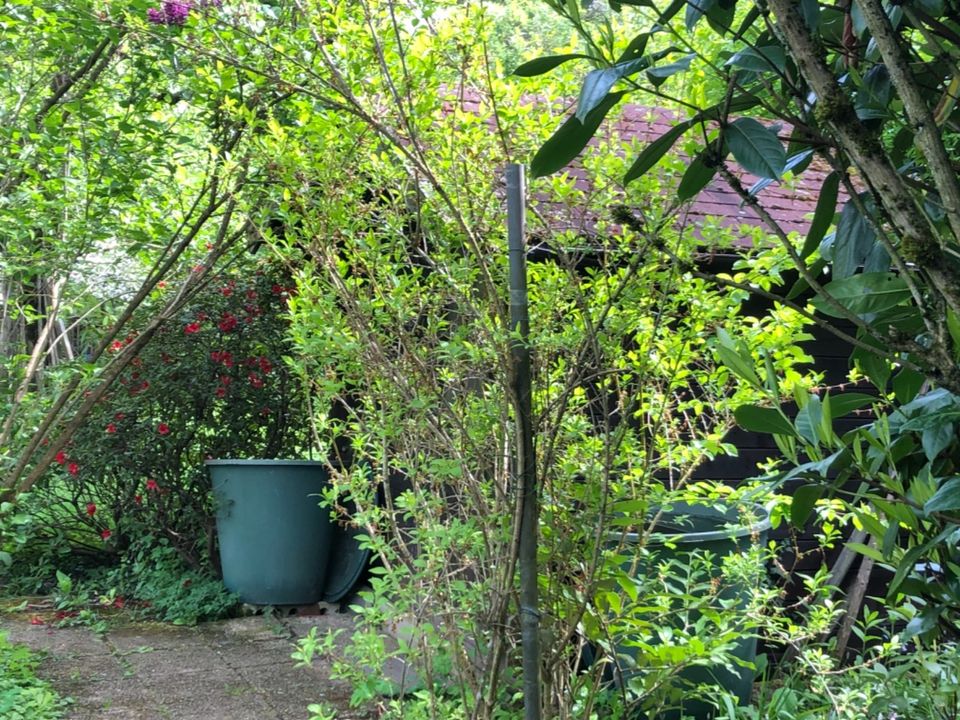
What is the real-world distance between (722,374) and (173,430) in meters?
4.95

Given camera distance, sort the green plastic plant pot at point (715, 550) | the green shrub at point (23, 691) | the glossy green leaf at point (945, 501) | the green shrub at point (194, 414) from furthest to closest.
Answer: the green shrub at point (194, 414) < the green shrub at point (23, 691) < the green plastic plant pot at point (715, 550) < the glossy green leaf at point (945, 501)

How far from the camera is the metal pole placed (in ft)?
7.71

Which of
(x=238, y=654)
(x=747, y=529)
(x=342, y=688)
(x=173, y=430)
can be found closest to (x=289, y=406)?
(x=173, y=430)

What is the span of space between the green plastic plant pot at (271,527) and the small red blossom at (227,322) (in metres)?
0.97

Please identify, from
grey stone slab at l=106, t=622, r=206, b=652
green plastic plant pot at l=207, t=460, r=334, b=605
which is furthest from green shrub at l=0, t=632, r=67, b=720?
green plastic plant pot at l=207, t=460, r=334, b=605

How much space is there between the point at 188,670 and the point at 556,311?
349 cm

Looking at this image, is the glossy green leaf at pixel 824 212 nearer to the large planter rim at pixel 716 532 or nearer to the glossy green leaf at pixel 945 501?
the glossy green leaf at pixel 945 501

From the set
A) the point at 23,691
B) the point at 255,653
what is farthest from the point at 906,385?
the point at 255,653

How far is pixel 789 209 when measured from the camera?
596 cm

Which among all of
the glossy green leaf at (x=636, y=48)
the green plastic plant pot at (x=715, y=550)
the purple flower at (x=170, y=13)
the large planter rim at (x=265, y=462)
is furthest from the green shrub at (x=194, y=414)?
the glossy green leaf at (x=636, y=48)

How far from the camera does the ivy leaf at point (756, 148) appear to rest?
120 cm

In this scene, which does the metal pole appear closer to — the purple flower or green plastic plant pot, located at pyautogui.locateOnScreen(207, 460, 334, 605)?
the purple flower

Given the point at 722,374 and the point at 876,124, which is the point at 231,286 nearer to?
the point at 722,374

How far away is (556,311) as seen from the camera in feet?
8.47
